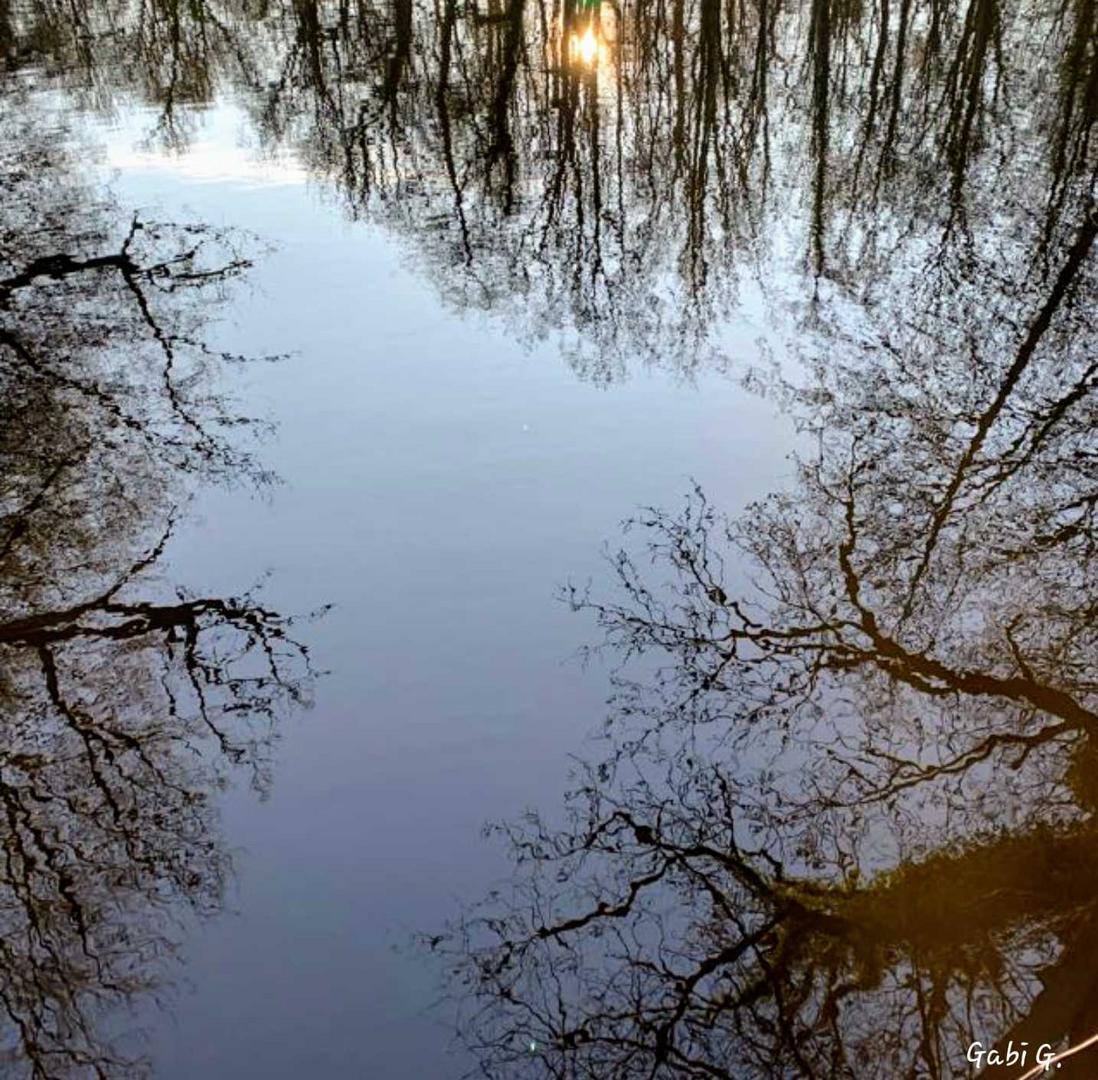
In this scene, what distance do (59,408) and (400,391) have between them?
2.68 meters

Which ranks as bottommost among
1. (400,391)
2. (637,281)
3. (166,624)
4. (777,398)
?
(166,624)

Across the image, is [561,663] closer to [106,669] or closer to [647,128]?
[106,669]

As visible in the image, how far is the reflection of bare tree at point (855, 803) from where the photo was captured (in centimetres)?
445

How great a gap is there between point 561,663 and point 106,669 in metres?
2.66

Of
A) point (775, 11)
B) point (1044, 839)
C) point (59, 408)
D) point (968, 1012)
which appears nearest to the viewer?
point (968, 1012)

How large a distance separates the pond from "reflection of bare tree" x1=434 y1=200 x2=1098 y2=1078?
22 millimetres

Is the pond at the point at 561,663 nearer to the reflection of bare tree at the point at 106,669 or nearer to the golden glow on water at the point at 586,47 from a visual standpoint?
the reflection of bare tree at the point at 106,669

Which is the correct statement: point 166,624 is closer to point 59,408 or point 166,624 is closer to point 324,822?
point 324,822

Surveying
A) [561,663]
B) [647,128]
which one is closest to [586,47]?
[647,128]

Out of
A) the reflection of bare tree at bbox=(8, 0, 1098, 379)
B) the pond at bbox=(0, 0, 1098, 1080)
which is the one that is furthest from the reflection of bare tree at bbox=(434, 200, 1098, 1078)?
the reflection of bare tree at bbox=(8, 0, 1098, 379)

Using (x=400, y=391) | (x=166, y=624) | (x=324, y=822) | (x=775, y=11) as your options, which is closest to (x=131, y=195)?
(x=400, y=391)

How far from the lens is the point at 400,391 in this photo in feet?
27.6

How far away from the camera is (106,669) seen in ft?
19.7

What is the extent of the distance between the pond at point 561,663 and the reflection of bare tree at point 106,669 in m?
0.02
